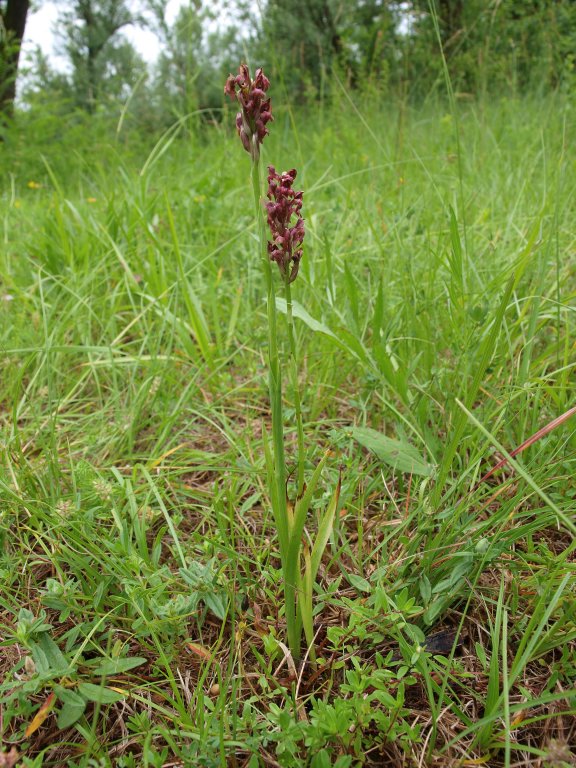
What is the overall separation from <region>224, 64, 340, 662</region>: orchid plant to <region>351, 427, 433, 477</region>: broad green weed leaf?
0.28 m

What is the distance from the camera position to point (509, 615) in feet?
3.39

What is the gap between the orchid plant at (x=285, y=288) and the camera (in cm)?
83

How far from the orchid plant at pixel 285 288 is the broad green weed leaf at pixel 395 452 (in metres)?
0.28

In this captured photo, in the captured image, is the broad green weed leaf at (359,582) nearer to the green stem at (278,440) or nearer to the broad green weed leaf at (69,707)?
the green stem at (278,440)

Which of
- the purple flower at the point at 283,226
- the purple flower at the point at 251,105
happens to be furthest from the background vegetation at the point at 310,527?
the purple flower at the point at 251,105

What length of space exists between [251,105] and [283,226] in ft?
0.60

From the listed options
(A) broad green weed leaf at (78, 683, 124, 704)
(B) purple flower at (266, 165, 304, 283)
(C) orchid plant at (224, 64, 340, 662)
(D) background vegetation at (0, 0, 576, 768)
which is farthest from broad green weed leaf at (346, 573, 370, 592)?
(B) purple flower at (266, 165, 304, 283)

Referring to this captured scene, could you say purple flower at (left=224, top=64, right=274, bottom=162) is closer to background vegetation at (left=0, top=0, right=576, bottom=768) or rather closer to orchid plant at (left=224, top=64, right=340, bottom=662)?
orchid plant at (left=224, top=64, right=340, bottom=662)

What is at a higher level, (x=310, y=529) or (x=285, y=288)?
(x=285, y=288)

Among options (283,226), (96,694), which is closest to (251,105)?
(283,226)

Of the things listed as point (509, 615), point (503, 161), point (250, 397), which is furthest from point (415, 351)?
point (503, 161)

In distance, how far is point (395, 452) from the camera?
1269 mm

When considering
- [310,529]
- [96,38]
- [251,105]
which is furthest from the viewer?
[96,38]

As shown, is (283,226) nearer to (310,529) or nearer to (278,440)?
(278,440)
